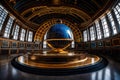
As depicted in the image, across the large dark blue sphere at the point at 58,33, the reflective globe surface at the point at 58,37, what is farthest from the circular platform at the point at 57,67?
the large dark blue sphere at the point at 58,33

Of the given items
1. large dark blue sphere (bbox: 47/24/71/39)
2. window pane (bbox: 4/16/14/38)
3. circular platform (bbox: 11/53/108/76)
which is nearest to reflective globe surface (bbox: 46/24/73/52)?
large dark blue sphere (bbox: 47/24/71/39)

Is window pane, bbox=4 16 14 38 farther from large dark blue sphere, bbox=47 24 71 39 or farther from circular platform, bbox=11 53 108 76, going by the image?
circular platform, bbox=11 53 108 76

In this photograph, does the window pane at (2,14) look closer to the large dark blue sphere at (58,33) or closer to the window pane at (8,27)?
the window pane at (8,27)

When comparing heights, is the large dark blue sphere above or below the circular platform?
above

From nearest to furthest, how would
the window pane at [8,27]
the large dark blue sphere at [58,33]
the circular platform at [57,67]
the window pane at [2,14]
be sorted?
the circular platform at [57,67] → the large dark blue sphere at [58,33] → the window pane at [2,14] → the window pane at [8,27]

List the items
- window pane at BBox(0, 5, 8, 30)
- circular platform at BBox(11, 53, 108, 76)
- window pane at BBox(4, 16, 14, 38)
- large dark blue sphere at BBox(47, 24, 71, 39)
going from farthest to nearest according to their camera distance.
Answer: window pane at BBox(4, 16, 14, 38)
window pane at BBox(0, 5, 8, 30)
large dark blue sphere at BBox(47, 24, 71, 39)
circular platform at BBox(11, 53, 108, 76)

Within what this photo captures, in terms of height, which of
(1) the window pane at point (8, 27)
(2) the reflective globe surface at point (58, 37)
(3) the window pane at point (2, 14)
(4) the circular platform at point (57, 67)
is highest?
(3) the window pane at point (2, 14)

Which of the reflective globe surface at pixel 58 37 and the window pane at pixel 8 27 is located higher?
the window pane at pixel 8 27

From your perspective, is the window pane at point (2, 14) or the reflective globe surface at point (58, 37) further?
the window pane at point (2, 14)

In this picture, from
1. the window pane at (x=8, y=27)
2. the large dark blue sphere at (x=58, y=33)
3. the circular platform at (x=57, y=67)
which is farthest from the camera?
the window pane at (x=8, y=27)

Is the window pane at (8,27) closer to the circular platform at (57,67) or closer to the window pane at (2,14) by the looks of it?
the window pane at (2,14)

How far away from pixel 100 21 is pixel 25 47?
689 inches

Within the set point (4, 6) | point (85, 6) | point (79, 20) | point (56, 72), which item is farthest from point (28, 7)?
point (56, 72)

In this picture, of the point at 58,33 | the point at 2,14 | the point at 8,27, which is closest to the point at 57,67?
the point at 58,33
